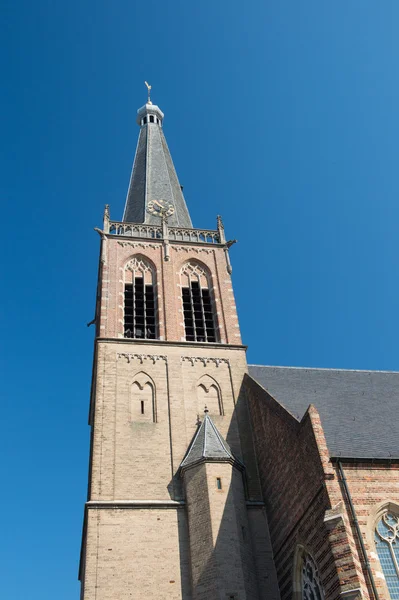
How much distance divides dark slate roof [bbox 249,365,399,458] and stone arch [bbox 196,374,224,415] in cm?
168

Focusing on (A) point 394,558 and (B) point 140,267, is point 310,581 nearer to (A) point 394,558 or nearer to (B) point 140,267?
(A) point 394,558

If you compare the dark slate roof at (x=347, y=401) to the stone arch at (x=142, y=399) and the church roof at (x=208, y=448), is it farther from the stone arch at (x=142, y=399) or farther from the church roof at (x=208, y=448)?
the stone arch at (x=142, y=399)

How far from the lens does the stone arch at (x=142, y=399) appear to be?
21.4 m

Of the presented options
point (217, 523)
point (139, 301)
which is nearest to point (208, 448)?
point (217, 523)

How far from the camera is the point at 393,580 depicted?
14.1 metres

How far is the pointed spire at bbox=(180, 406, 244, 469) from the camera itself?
63.3 ft

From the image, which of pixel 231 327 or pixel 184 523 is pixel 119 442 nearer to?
pixel 184 523

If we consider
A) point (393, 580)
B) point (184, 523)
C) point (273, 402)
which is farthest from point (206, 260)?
point (393, 580)

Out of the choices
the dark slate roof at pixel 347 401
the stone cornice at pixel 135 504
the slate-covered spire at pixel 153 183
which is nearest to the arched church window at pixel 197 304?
the dark slate roof at pixel 347 401

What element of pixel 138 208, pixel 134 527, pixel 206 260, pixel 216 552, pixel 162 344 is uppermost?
pixel 138 208

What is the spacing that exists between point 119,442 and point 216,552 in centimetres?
513

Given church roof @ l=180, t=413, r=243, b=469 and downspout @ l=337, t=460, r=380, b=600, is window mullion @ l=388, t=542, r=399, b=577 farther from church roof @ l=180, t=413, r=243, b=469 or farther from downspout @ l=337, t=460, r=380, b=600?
church roof @ l=180, t=413, r=243, b=469

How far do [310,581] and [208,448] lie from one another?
5.32 meters

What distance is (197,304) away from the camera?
2681 cm
